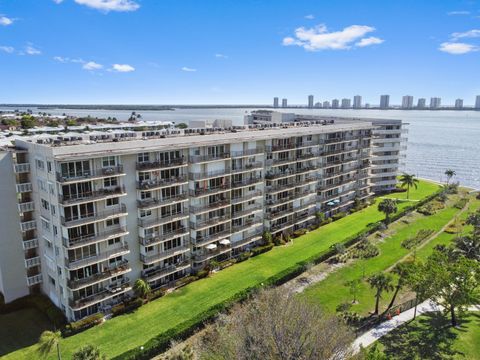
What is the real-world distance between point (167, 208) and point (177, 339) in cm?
1630

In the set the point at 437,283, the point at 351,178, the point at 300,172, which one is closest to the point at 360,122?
the point at 351,178

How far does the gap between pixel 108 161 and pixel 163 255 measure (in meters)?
14.1

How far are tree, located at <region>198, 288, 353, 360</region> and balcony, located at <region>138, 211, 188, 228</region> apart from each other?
16.6 meters

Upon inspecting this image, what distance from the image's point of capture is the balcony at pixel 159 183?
4506cm

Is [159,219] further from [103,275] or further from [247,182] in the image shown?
[247,182]

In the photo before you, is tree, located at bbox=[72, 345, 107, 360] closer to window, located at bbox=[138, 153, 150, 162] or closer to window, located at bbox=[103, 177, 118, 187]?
window, located at bbox=[103, 177, 118, 187]

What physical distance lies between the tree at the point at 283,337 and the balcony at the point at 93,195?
18920 millimetres

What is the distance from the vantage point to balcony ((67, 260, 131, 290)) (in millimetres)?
40656

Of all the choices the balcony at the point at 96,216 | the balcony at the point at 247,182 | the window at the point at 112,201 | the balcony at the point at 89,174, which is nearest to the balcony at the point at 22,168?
the balcony at the point at 89,174

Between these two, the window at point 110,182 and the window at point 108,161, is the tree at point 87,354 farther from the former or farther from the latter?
the window at point 108,161

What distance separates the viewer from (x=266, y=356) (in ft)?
97.9

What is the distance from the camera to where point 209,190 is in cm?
5269

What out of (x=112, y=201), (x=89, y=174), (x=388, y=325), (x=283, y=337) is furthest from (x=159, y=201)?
(x=388, y=325)

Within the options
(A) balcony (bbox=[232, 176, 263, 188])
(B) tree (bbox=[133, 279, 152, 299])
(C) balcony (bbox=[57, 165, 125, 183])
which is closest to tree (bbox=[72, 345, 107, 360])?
(B) tree (bbox=[133, 279, 152, 299])
